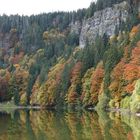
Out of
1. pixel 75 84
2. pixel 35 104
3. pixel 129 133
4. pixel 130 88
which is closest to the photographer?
pixel 129 133

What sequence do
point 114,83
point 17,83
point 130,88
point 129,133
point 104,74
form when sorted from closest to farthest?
point 129,133
point 130,88
point 114,83
point 104,74
point 17,83

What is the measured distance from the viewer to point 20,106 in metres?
167

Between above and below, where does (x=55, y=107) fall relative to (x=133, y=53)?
below

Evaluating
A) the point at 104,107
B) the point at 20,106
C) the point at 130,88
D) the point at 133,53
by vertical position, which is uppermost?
the point at 133,53

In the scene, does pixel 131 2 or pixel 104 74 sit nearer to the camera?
pixel 104 74

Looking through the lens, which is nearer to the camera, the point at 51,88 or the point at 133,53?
the point at 133,53

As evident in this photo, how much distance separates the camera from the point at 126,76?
316 ft

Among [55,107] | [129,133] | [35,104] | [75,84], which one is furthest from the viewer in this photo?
[35,104]

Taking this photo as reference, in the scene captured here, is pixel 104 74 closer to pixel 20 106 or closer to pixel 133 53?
pixel 133 53

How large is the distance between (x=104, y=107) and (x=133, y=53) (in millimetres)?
15580

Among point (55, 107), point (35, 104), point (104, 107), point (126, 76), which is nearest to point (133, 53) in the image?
point (126, 76)

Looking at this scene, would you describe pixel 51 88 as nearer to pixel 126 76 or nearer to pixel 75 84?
pixel 75 84

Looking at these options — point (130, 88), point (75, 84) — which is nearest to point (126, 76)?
point (130, 88)

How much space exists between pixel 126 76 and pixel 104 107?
42.3ft
